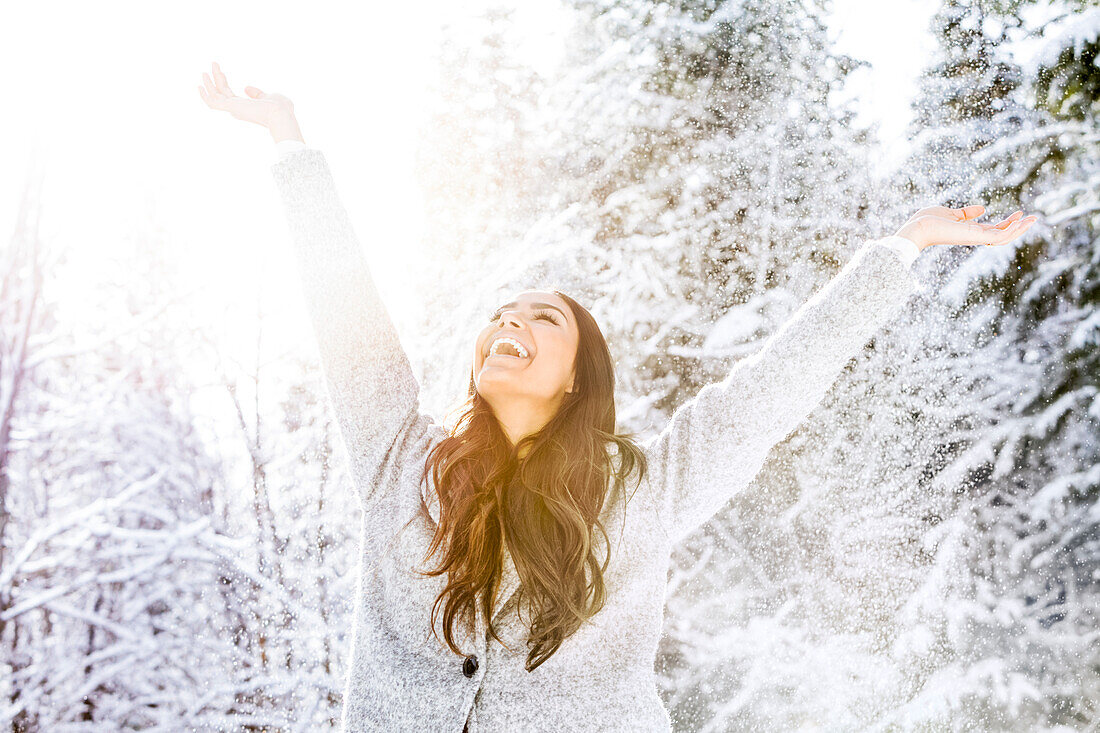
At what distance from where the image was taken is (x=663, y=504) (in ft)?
2.60

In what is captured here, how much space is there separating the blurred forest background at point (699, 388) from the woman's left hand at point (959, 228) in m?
1.60

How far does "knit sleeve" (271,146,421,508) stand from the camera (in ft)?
2.54

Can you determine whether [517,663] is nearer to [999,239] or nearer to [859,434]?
[999,239]

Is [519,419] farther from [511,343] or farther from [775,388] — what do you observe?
[775,388]

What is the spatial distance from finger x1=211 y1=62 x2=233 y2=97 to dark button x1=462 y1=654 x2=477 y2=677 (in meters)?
0.69

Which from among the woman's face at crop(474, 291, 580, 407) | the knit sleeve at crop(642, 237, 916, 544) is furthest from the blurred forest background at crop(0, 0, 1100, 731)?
the knit sleeve at crop(642, 237, 916, 544)

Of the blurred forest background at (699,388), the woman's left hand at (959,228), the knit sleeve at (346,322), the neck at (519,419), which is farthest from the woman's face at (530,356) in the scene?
the blurred forest background at (699,388)

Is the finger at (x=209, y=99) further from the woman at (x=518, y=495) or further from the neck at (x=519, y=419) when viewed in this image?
the neck at (x=519, y=419)

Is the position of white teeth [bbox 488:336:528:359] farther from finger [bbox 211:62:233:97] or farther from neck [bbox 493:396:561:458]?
finger [bbox 211:62:233:97]

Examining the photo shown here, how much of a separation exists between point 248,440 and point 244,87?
1.77m

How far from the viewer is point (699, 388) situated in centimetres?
252

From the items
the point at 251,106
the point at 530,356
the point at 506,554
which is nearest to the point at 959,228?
the point at 530,356

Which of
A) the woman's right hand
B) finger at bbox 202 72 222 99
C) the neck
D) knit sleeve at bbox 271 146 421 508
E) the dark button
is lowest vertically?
the dark button

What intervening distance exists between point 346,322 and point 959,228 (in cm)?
67
